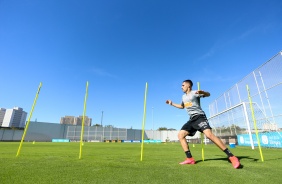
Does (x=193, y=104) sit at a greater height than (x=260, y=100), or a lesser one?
lesser

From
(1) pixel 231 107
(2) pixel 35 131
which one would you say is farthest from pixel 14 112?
(1) pixel 231 107

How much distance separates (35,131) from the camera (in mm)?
56781

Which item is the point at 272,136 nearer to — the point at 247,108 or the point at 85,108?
the point at 247,108

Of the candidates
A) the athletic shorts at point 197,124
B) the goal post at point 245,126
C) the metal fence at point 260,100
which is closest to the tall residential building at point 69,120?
the goal post at point 245,126

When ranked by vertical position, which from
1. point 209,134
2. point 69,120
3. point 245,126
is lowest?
point 209,134

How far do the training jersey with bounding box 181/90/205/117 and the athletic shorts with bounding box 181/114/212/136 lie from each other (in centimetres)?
11

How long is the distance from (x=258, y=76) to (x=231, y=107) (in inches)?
Result: 279

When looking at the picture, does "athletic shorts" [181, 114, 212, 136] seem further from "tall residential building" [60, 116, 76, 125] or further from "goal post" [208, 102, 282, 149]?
"tall residential building" [60, 116, 76, 125]

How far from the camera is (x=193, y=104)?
14.9ft

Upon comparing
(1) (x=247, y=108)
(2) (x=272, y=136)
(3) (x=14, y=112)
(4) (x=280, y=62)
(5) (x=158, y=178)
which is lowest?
(5) (x=158, y=178)

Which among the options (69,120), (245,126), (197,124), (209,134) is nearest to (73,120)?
(69,120)

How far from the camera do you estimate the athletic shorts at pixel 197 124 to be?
4.21m

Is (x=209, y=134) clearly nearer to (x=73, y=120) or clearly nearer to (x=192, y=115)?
(x=192, y=115)

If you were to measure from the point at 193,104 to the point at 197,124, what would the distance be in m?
0.52
